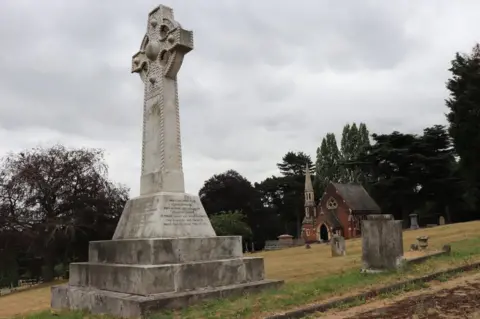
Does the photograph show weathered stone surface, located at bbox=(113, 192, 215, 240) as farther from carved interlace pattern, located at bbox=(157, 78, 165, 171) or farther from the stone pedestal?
carved interlace pattern, located at bbox=(157, 78, 165, 171)

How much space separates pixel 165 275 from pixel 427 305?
4.14 m

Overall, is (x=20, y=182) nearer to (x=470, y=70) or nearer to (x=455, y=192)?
(x=470, y=70)

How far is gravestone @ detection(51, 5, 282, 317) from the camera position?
298 inches

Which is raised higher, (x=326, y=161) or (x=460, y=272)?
(x=326, y=161)

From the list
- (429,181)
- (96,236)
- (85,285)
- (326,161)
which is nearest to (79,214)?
(96,236)

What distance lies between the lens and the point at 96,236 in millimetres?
30688

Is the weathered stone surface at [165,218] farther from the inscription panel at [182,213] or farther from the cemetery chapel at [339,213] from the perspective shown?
the cemetery chapel at [339,213]

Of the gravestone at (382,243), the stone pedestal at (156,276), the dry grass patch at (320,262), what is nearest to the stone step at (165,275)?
the stone pedestal at (156,276)

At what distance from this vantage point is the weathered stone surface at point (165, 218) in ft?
28.3

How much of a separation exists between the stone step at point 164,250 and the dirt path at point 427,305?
2.77m

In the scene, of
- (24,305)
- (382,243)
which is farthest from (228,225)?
(382,243)

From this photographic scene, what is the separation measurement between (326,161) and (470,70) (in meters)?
31.3

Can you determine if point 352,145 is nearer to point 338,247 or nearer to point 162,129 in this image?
point 338,247

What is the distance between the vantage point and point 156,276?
749cm
